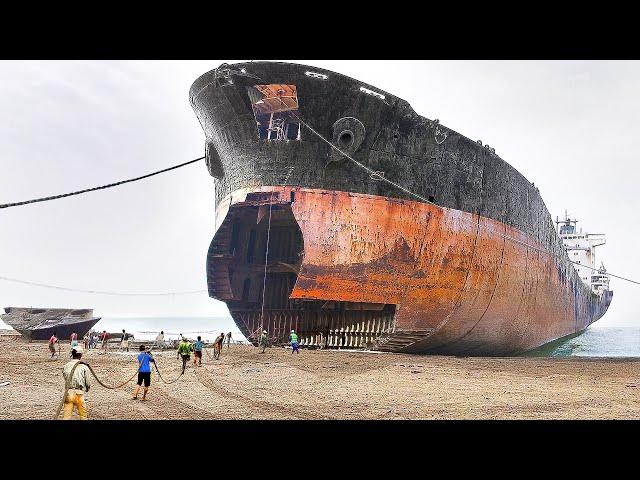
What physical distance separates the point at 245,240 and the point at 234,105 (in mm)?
3665

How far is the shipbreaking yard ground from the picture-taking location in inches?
224

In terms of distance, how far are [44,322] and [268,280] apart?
11.7m

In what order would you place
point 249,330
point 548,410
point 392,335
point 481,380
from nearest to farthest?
point 548,410, point 481,380, point 392,335, point 249,330

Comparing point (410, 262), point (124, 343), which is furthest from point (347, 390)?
point (124, 343)

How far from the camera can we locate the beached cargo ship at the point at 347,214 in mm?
11078

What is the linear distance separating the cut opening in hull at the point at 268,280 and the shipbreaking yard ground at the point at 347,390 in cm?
109

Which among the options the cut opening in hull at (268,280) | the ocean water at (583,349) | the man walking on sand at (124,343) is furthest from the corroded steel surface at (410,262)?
the ocean water at (583,349)

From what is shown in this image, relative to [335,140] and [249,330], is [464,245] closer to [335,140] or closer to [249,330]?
[335,140]

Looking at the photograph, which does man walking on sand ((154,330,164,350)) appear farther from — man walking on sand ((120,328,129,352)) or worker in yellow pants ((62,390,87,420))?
worker in yellow pants ((62,390,87,420))

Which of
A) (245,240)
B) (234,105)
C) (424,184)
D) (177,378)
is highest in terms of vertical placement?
(234,105)

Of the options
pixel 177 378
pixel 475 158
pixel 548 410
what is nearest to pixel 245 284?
pixel 177 378

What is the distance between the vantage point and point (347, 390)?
7078 mm

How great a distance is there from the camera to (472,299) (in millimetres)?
12492

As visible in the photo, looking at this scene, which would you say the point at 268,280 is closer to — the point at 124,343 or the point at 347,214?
the point at 347,214
